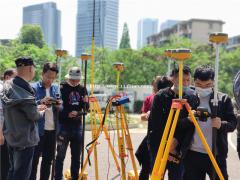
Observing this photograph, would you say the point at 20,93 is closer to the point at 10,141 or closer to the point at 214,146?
the point at 10,141

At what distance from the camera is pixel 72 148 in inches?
223

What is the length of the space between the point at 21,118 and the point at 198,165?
6.33 ft

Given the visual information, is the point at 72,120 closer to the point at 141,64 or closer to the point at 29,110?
the point at 29,110

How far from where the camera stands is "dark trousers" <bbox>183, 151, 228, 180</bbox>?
3.85 meters

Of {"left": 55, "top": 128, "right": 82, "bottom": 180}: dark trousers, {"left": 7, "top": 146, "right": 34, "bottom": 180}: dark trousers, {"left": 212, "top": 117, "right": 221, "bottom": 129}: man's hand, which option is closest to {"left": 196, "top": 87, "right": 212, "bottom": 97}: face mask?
{"left": 212, "top": 117, "right": 221, "bottom": 129}: man's hand

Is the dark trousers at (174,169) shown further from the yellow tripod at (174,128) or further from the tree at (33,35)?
the tree at (33,35)

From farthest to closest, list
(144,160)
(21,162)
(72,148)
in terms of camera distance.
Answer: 1. (72,148)
2. (144,160)
3. (21,162)

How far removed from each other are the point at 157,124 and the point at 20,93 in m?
1.50

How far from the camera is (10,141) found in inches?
161

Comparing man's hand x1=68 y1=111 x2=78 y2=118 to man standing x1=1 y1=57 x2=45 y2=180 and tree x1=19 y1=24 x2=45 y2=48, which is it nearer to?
man standing x1=1 y1=57 x2=45 y2=180

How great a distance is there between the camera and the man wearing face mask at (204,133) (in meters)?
3.80

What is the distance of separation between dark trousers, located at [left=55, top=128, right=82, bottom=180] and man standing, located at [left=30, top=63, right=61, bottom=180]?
0.87 ft

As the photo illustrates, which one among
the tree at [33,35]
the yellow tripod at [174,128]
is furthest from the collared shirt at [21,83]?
the tree at [33,35]

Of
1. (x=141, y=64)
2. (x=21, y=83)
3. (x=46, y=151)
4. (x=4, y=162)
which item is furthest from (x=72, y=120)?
(x=141, y=64)
